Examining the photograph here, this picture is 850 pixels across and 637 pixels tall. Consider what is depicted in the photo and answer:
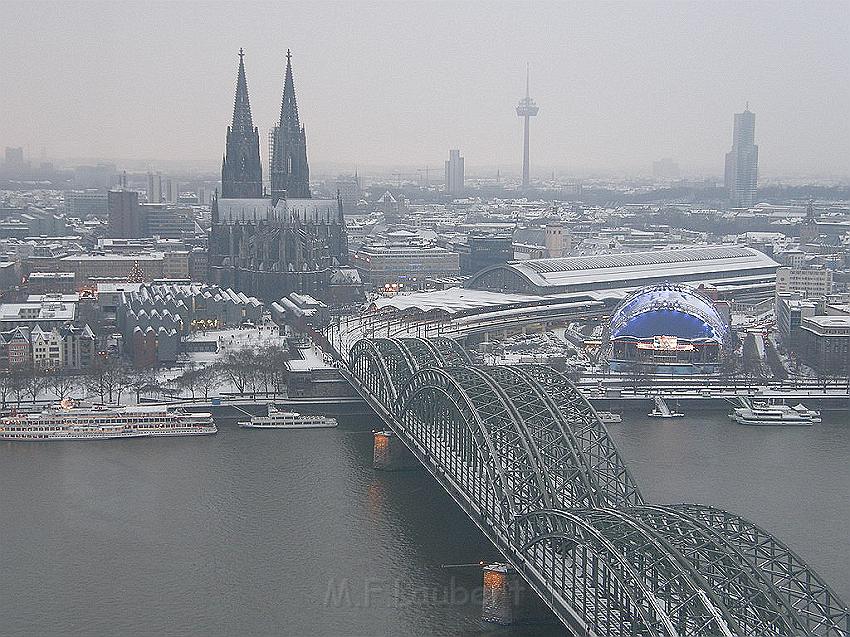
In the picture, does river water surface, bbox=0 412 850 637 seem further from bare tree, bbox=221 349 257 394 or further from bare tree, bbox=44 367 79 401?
bare tree, bbox=44 367 79 401

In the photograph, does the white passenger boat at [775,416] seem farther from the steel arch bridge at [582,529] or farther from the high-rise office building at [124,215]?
Answer: the high-rise office building at [124,215]

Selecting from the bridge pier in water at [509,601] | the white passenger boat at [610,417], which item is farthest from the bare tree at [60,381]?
the bridge pier in water at [509,601]

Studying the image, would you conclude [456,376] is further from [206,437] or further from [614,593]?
[614,593]

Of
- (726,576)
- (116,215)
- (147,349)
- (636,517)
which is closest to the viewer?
(726,576)

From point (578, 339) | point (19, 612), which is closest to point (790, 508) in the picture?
point (19, 612)

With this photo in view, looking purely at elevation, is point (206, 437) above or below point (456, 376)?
below

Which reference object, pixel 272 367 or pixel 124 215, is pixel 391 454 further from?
pixel 124 215
